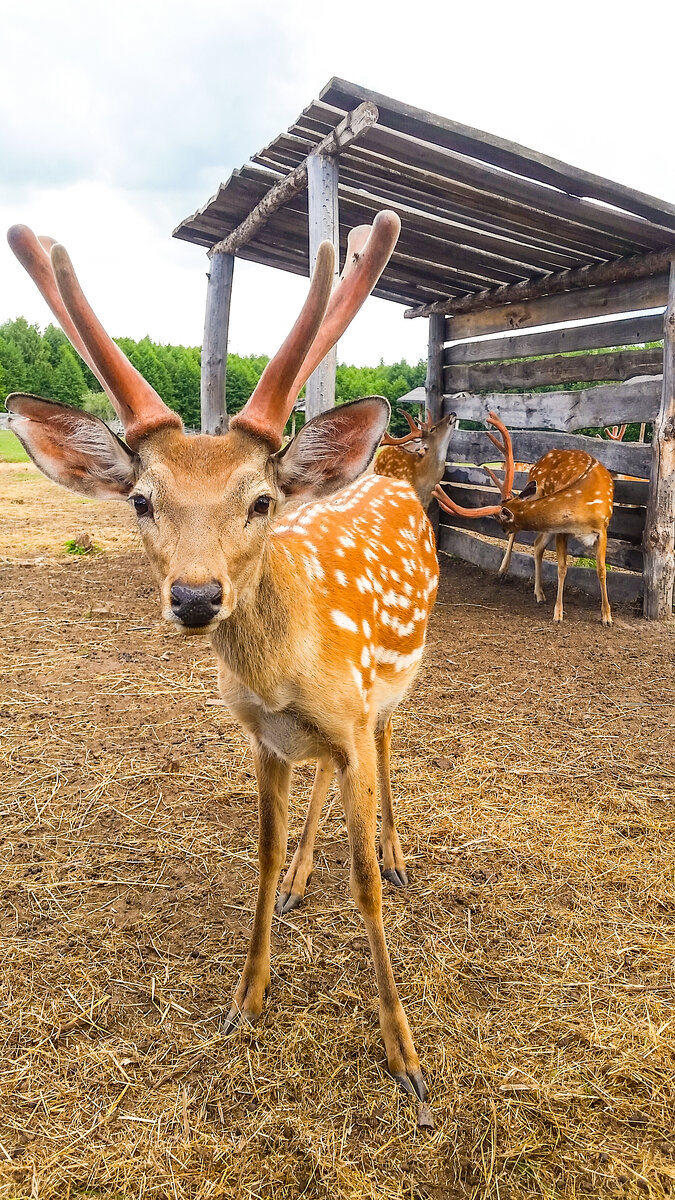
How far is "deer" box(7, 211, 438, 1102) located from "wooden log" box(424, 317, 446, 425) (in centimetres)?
695

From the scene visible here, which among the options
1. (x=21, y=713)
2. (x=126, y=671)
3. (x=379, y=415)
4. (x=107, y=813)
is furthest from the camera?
(x=126, y=671)

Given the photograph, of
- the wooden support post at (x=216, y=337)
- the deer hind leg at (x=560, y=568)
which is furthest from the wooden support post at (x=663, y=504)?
the wooden support post at (x=216, y=337)

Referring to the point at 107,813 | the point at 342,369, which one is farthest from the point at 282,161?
the point at 342,369

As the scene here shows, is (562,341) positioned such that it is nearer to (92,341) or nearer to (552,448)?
(552,448)

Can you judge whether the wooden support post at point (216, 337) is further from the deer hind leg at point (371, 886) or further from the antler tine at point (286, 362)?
the deer hind leg at point (371, 886)

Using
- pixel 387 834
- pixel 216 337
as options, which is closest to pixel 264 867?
pixel 387 834

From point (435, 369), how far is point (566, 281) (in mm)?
2348

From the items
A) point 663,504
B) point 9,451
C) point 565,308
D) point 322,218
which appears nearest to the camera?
point 322,218

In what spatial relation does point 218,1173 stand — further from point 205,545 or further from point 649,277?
point 649,277

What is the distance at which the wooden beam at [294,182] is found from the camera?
3973 mm

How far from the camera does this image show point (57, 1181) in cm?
155

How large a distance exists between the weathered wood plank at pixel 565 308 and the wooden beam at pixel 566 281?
58 mm

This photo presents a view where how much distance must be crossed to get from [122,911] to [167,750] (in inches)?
44.6

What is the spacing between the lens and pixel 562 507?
5.89 metres
